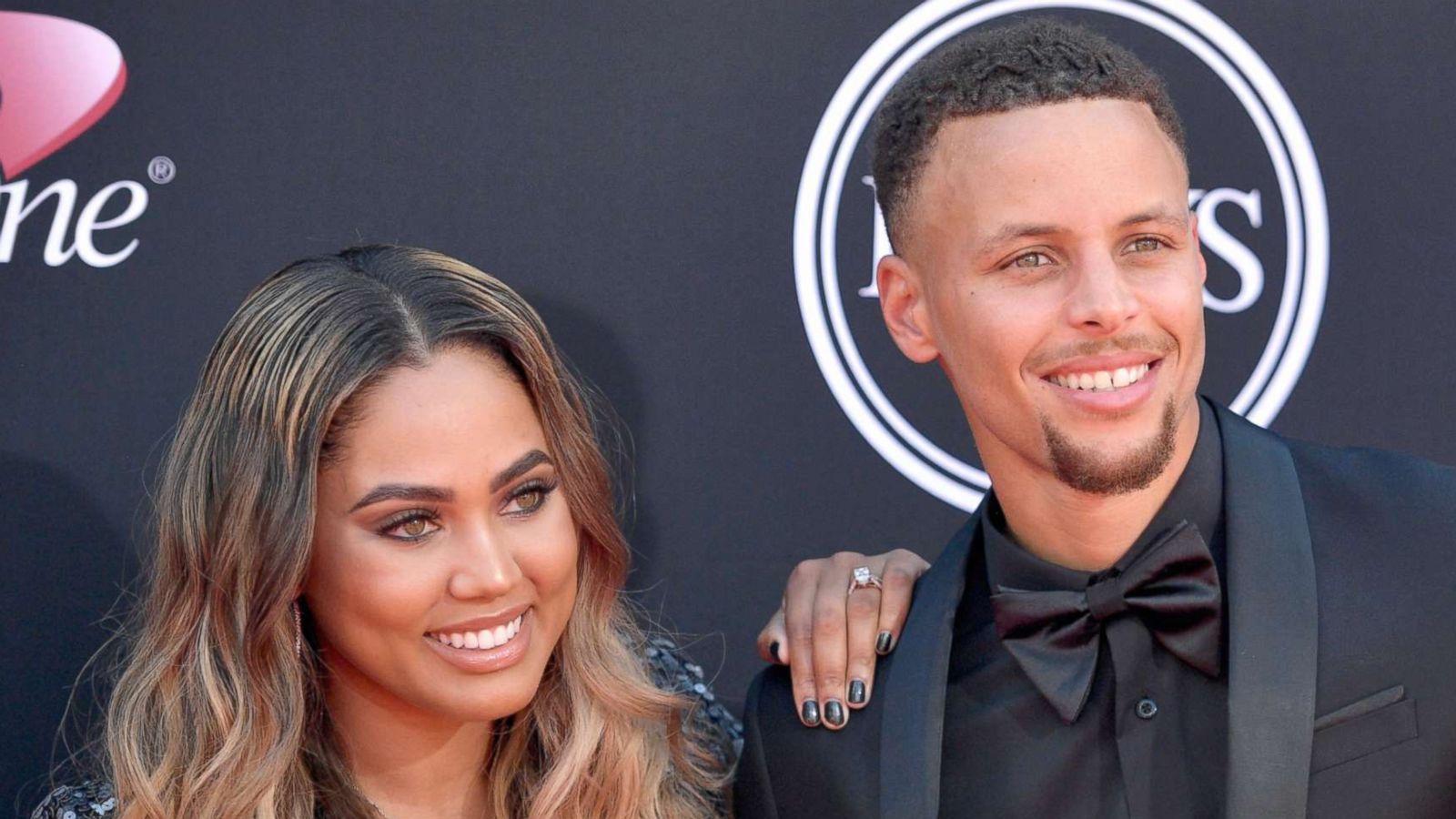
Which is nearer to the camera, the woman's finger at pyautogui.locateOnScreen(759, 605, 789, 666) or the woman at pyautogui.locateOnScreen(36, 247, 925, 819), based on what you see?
the woman at pyautogui.locateOnScreen(36, 247, 925, 819)

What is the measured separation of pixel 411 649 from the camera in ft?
8.55

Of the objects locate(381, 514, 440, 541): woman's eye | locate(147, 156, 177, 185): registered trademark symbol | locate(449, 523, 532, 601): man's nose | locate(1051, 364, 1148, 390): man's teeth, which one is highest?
locate(147, 156, 177, 185): registered trademark symbol

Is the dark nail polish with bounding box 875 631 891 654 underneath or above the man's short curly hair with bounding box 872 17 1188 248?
underneath

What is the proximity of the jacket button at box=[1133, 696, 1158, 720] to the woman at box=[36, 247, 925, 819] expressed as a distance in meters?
0.81

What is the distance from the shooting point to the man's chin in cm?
241

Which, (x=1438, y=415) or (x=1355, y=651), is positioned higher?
(x=1438, y=415)

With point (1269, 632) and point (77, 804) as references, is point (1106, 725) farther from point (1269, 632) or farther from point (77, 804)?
point (77, 804)

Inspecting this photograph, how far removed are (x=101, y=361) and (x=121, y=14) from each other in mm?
636

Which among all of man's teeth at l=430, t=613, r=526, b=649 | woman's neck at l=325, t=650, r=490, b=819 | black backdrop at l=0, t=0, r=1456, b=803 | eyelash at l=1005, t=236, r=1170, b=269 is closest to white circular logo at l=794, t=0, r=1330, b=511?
black backdrop at l=0, t=0, r=1456, b=803

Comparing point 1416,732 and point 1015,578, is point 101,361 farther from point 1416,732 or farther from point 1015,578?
point 1416,732

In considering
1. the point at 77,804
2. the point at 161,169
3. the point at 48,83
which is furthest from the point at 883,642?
the point at 48,83

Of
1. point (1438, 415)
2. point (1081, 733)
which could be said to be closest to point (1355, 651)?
point (1081, 733)

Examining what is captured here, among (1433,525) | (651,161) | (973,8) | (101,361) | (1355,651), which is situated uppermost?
(973,8)

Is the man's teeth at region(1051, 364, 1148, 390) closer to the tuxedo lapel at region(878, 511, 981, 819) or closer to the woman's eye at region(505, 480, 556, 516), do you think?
the tuxedo lapel at region(878, 511, 981, 819)
